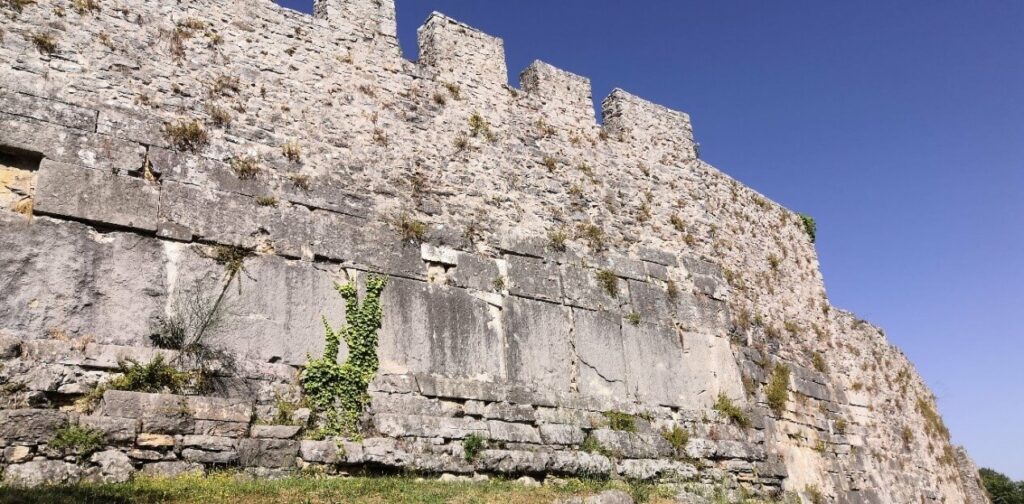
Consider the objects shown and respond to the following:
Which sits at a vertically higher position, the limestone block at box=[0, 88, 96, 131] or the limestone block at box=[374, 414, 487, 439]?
the limestone block at box=[0, 88, 96, 131]

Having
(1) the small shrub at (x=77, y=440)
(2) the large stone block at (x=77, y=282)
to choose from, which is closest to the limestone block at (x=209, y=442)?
(1) the small shrub at (x=77, y=440)

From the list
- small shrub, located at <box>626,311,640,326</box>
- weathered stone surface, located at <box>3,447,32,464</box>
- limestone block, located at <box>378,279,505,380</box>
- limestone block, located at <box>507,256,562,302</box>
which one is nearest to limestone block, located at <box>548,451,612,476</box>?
limestone block, located at <box>378,279,505,380</box>

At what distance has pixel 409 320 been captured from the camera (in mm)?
10281

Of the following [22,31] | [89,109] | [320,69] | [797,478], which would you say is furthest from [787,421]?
[22,31]

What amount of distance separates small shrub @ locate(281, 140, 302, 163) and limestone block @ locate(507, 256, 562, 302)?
10.6 ft

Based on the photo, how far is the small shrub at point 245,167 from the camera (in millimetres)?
9797

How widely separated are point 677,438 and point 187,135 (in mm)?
7783

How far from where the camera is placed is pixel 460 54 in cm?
1287

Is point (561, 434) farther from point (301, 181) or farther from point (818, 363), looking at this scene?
point (818, 363)

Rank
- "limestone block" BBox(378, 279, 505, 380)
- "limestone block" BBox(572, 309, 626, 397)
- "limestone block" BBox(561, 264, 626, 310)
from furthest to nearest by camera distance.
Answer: "limestone block" BBox(561, 264, 626, 310), "limestone block" BBox(572, 309, 626, 397), "limestone block" BBox(378, 279, 505, 380)

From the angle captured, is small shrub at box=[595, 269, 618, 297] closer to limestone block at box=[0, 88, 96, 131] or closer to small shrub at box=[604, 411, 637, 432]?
small shrub at box=[604, 411, 637, 432]

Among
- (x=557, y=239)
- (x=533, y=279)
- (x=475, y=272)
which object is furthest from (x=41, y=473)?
(x=557, y=239)

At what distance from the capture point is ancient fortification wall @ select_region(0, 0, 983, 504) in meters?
8.24

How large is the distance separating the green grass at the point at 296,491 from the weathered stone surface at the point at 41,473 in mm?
310
